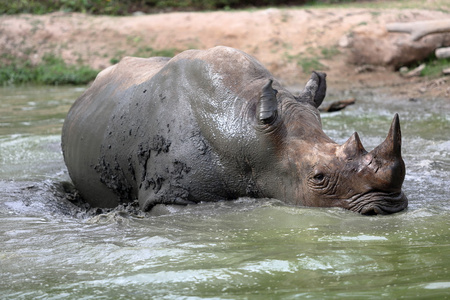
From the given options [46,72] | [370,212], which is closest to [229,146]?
[370,212]

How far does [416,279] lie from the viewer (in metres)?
3.56

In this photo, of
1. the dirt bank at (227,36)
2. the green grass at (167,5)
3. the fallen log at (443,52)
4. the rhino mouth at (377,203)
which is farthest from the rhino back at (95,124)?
the green grass at (167,5)

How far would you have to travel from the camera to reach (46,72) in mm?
17938

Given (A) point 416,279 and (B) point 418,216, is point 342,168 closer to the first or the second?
(B) point 418,216

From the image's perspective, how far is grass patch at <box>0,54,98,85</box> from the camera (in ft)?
57.0

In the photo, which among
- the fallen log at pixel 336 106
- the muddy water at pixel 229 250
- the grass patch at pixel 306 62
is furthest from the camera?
the grass patch at pixel 306 62

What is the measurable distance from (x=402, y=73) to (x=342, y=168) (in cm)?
1141

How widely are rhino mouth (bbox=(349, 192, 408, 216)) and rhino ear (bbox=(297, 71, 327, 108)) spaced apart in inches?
50.2

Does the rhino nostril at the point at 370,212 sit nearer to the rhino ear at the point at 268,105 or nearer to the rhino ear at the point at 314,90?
the rhino ear at the point at 268,105

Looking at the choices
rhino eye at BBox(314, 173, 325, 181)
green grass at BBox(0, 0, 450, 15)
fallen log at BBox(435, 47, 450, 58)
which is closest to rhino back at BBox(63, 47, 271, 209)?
rhino eye at BBox(314, 173, 325, 181)

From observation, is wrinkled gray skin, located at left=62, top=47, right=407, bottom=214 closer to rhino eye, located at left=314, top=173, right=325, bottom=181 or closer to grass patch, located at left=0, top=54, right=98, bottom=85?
rhino eye, located at left=314, top=173, right=325, bottom=181

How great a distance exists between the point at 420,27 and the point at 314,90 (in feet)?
32.3

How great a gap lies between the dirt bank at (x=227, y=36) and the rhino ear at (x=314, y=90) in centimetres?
917

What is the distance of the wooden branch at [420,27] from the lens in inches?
561
